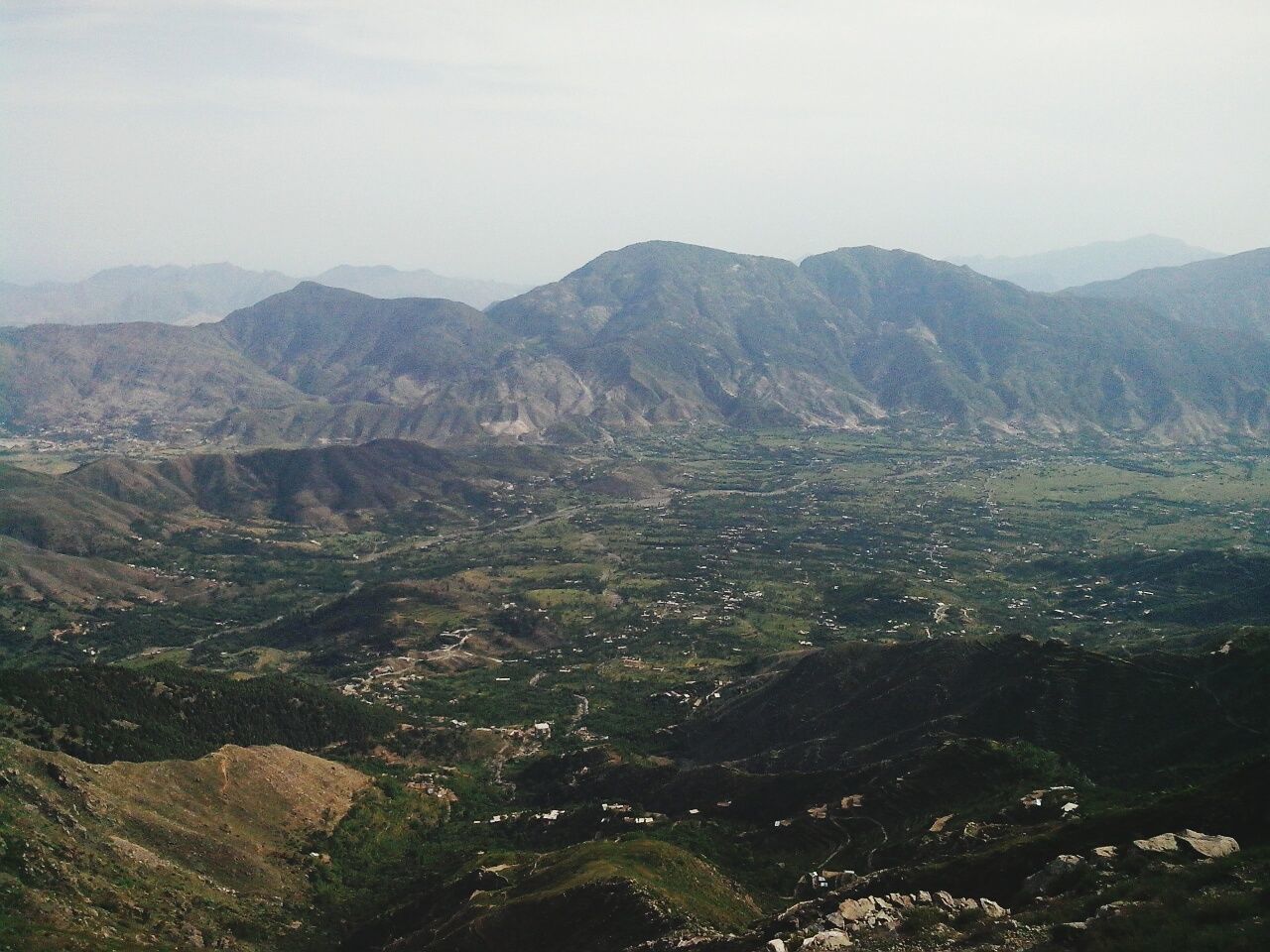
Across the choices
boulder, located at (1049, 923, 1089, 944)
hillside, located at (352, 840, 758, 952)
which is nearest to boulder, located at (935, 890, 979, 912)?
boulder, located at (1049, 923, 1089, 944)

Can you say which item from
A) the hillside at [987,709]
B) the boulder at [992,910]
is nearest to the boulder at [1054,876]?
the boulder at [992,910]

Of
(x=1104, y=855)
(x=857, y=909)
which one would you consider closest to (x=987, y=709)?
(x=1104, y=855)

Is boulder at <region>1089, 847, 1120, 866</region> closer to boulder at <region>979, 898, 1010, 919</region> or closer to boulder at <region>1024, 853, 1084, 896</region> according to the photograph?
boulder at <region>1024, 853, 1084, 896</region>

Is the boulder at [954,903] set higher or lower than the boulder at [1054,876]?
lower

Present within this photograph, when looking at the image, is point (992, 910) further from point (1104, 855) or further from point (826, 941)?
point (826, 941)

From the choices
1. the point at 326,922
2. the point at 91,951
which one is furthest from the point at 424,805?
the point at 91,951

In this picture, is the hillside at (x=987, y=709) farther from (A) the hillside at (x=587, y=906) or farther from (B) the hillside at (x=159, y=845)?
(B) the hillside at (x=159, y=845)
